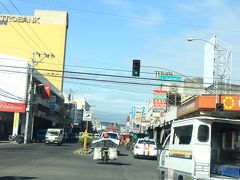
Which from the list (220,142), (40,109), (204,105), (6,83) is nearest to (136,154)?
(204,105)

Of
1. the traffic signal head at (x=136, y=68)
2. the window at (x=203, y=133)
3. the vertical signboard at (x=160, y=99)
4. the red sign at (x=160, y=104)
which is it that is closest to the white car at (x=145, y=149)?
the traffic signal head at (x=136, y=68)

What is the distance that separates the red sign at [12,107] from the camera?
69.9 m

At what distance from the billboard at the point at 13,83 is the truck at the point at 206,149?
58444 millimetres

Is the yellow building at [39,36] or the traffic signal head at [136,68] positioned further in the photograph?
the yellow building at [39,36]

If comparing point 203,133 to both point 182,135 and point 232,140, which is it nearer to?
point 232,140

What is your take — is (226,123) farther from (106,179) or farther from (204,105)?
(204,105)

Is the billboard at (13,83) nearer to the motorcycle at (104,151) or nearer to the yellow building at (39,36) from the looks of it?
the motorcycle at (104,151)

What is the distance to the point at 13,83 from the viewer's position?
7388cm

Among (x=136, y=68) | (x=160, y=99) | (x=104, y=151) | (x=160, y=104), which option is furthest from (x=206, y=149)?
(x=160, y=104)

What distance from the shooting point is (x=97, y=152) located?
1175 inches

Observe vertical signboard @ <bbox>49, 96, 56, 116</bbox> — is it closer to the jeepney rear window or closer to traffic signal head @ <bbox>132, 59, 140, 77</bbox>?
traffic signal head @ <bbox>132, 59, 140, 77</bbox>

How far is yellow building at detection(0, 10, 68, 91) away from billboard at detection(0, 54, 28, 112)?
182 ft

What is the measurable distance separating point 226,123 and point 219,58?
4724 centimetres

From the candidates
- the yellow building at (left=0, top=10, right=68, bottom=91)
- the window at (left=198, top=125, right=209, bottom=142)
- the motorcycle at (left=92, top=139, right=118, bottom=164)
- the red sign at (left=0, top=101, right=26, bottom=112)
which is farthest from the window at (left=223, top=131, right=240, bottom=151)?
the yellow building at (left=0, top=10, right=68, bottom=91)
